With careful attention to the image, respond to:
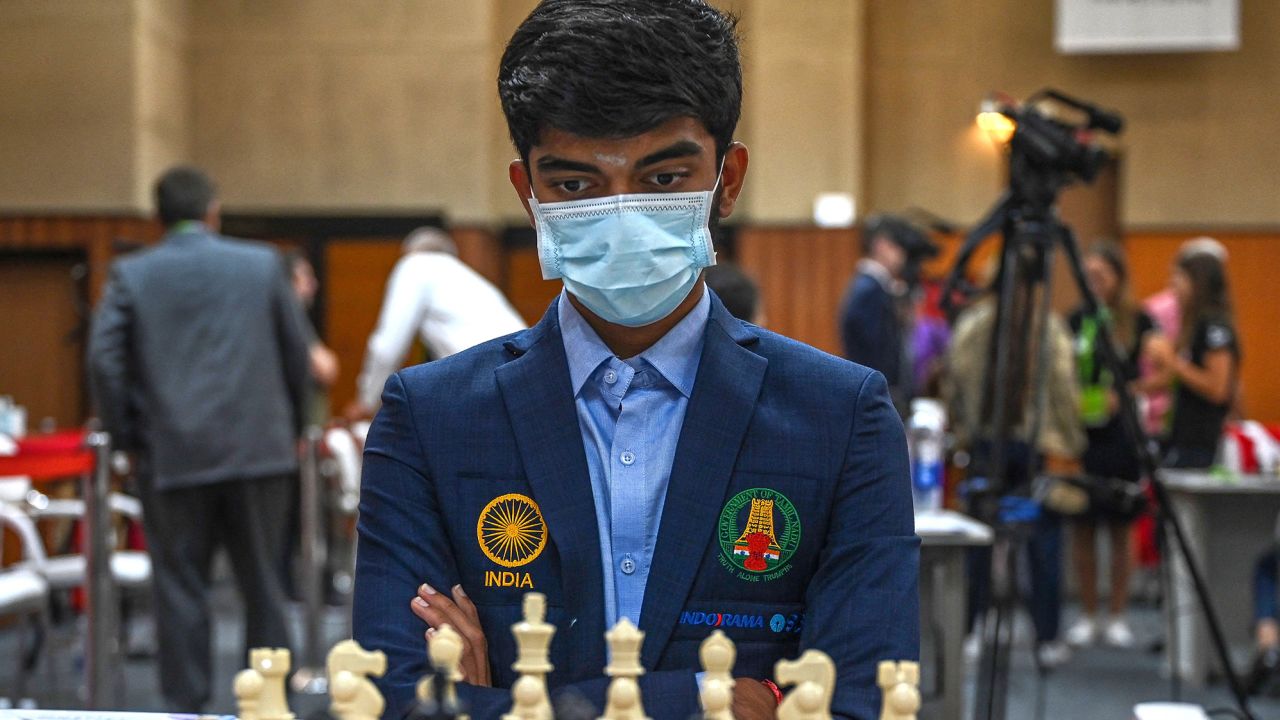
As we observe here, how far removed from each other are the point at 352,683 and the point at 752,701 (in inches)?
15.0

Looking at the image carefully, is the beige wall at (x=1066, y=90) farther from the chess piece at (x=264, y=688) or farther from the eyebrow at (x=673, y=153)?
the chess piece at (x=264, y=688)

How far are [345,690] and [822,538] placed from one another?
501 mm

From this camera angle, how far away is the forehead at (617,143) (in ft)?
4.03

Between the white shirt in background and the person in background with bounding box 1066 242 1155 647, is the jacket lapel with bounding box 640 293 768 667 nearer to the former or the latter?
the white shirt in background

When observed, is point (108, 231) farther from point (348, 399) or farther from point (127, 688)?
point (127, 688)

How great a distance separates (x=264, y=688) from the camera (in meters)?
0.97

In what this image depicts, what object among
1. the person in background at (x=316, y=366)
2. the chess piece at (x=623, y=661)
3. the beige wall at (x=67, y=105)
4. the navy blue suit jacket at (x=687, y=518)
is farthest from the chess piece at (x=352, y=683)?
the beige wall at (x=67, y=105)

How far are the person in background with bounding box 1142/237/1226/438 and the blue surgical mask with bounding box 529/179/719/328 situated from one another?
15.8 ft

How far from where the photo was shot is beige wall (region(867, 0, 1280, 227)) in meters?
11.1

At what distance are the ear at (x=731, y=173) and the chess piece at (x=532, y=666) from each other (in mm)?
502

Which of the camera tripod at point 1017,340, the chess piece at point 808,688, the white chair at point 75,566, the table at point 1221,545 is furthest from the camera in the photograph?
the table at point 1221,545

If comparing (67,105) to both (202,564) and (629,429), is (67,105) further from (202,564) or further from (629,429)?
(629,429)

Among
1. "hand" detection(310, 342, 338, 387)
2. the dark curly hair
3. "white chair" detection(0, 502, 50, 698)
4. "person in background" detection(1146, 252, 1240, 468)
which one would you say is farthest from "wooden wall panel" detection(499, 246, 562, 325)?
the dark curly hair

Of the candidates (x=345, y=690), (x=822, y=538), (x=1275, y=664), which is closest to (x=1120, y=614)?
(x=1275, y=664)
